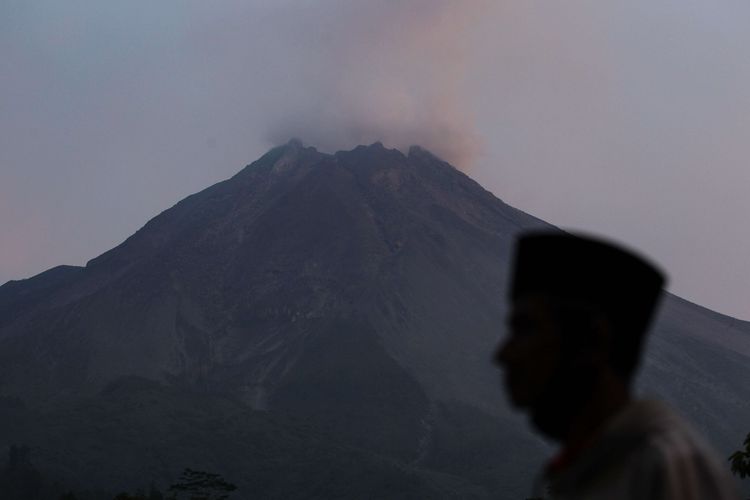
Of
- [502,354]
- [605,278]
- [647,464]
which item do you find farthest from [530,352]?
[647,464]

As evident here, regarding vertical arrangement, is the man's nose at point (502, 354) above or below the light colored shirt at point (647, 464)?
above

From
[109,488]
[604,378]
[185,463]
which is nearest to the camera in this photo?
[604,378]

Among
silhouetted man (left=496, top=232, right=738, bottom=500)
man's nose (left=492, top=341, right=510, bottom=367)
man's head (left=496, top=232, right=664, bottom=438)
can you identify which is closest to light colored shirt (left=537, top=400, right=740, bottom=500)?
silhouetted man (left=496, top=232, right=738, bottom=500)

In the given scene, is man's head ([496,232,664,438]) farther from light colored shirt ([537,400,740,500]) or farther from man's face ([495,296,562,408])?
light colored shirt ([537,400,740,500])

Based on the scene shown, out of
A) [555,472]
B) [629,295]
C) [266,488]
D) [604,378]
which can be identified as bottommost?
[266,488]

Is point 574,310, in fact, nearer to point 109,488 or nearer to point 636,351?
point 636,351

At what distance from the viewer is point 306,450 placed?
190375mm

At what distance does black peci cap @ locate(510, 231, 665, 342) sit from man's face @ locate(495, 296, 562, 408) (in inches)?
2.1

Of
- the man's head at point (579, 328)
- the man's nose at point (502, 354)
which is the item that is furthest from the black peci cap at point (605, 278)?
the man's nose at point (502, 354)

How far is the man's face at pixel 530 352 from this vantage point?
268 centimetres

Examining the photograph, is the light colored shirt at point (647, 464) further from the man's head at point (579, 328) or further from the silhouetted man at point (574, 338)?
the man's head at point (579, 328)

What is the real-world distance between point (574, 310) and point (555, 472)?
1.08ft

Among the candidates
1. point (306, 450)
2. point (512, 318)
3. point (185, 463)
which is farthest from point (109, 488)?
point (512, 318)

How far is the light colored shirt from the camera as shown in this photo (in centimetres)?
229
